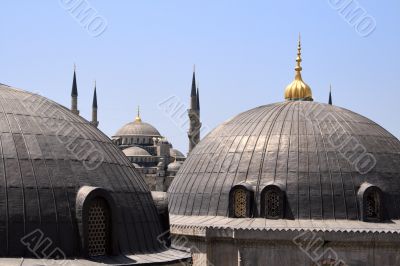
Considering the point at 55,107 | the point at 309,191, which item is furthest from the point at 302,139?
the point at 55,107

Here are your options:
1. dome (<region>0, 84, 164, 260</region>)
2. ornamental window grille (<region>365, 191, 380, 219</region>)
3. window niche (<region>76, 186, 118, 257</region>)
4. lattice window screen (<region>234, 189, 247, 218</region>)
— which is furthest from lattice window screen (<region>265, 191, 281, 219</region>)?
window niche (<region>76, 186, 118, 257</region>)

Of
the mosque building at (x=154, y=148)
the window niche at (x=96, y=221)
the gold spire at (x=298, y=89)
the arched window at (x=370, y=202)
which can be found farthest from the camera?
the mosque building at (x=154, y=148)

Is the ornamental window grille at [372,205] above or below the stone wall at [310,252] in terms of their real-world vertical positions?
above

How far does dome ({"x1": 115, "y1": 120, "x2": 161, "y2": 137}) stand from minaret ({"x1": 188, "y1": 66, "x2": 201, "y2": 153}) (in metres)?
22.9

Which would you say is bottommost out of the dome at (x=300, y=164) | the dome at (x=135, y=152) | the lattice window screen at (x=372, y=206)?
the lattice window screen at (x=372, y=206)

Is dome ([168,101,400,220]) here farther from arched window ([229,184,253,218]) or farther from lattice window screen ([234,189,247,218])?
lattice window screen ([234,189,247,218])

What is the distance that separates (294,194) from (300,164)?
105 centimetres

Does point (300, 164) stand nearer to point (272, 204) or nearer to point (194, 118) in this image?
point (272, 204)

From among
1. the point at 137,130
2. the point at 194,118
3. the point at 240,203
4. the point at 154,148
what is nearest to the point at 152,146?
the point at 154,148

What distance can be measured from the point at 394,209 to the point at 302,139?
11.9 feet

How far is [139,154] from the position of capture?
9612 centimetres

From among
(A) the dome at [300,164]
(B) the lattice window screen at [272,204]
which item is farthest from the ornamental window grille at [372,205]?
(B) the lattice window screen at [272,204]

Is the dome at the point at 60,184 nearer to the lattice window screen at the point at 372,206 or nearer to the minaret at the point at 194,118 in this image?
the lattice window screen at the point at 372,206

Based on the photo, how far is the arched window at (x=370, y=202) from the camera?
904 inches
